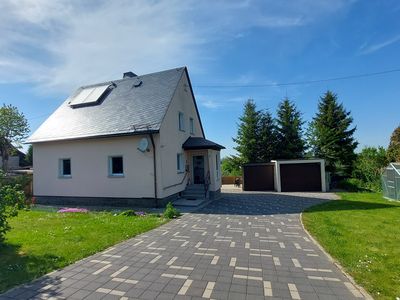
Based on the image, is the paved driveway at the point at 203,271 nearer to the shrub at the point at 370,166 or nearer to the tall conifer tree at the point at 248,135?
the shrub at the point at 370,166

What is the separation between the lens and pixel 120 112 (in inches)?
605

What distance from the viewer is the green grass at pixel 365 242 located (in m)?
4.52

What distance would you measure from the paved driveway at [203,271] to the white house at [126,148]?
6110 mm

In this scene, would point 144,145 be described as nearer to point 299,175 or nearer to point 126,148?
point 126,148

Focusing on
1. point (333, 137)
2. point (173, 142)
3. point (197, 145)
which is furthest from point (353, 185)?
point (173, 142)

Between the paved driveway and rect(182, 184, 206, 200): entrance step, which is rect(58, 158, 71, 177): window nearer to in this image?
rect(182, 184, 206, 200): entrance step

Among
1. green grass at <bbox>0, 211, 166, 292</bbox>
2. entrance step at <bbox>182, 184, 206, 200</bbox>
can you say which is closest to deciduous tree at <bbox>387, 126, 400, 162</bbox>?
entrance step at <bbox>182, 184, 206, 200</bbox>

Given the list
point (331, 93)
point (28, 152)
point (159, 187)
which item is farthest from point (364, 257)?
point (28, 152)

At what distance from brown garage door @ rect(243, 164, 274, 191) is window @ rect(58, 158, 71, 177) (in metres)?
14.0

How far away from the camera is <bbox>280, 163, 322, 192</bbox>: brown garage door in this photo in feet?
73.0

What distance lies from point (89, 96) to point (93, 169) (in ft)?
19.1

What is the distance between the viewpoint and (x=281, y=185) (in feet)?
74.0

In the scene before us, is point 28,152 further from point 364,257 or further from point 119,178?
point 364,257

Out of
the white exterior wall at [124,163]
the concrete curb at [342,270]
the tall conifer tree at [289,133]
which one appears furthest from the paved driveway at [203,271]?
the tall conifer tree at [289,133]
